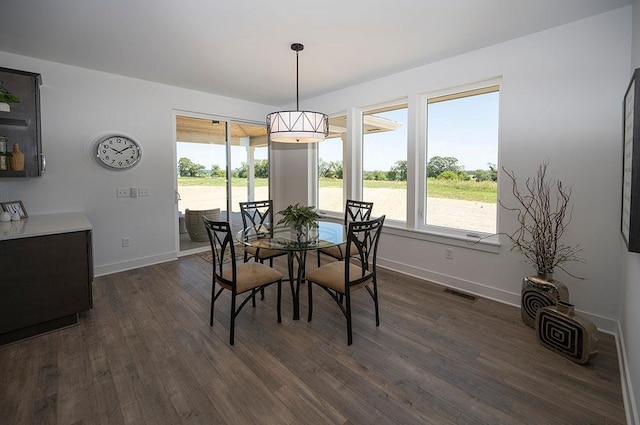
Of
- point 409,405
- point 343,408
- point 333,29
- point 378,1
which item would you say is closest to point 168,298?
point 343,408

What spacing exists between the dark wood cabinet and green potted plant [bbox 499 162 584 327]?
3914mm

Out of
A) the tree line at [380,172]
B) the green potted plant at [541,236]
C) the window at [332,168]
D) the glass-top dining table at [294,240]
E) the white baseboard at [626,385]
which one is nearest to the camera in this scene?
the white baseboard at [626,385]

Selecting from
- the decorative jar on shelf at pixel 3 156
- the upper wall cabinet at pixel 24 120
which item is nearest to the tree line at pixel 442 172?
the upper wall cabinet at pixel 24 120

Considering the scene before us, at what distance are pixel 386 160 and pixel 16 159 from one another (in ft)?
13.6

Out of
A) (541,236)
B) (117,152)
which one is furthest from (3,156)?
(541,236)

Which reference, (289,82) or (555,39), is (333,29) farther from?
(555,39)

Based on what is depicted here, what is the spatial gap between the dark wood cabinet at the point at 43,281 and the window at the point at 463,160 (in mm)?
3713

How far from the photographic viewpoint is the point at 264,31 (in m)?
2.70

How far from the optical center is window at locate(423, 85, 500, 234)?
3244mm

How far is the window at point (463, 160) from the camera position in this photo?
3.24 metres

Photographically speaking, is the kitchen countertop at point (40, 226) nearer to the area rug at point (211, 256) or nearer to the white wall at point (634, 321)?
the area rug at point (211, 256)

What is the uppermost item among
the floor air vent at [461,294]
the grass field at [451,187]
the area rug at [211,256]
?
the grass field at [451,187]

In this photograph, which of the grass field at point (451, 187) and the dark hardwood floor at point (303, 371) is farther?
the grass field at point (451, 187)

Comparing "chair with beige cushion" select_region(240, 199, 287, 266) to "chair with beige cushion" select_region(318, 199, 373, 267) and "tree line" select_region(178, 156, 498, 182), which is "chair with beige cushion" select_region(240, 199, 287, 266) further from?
"tree line" select_region(178, 156, 498, 182)
